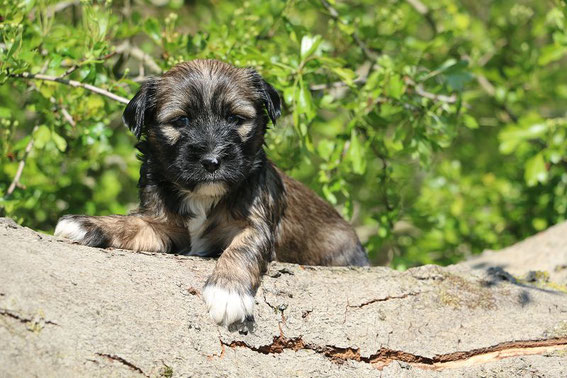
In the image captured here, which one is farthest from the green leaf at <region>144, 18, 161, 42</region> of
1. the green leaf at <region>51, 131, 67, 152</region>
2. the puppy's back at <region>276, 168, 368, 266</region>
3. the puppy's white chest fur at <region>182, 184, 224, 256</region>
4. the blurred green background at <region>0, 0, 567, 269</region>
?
the puppy's white chest fur at <region>182, 184, 224, 256</region>

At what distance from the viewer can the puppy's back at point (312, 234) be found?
4.90m

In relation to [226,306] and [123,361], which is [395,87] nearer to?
[226,306]

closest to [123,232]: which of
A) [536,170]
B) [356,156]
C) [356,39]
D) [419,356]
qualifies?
[419,356]

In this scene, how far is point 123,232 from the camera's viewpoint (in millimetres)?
4293

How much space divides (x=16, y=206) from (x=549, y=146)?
15.2 ft

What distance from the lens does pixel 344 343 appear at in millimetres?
3615

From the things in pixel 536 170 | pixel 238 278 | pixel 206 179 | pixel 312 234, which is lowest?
pixel 536 170

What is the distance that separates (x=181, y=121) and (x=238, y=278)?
1.00 metres

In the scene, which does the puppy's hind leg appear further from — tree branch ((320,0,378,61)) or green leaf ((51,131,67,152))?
tree branch ((320,0,378,61))

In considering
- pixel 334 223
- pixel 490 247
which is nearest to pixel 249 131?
pixel 334 223

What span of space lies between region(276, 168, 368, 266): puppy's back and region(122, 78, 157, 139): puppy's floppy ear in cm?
106

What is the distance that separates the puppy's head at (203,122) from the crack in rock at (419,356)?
0.98 m

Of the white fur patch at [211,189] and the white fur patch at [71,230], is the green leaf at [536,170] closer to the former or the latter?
the white fur patch at [211,189]

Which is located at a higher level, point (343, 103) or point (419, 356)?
point (343, 103)
